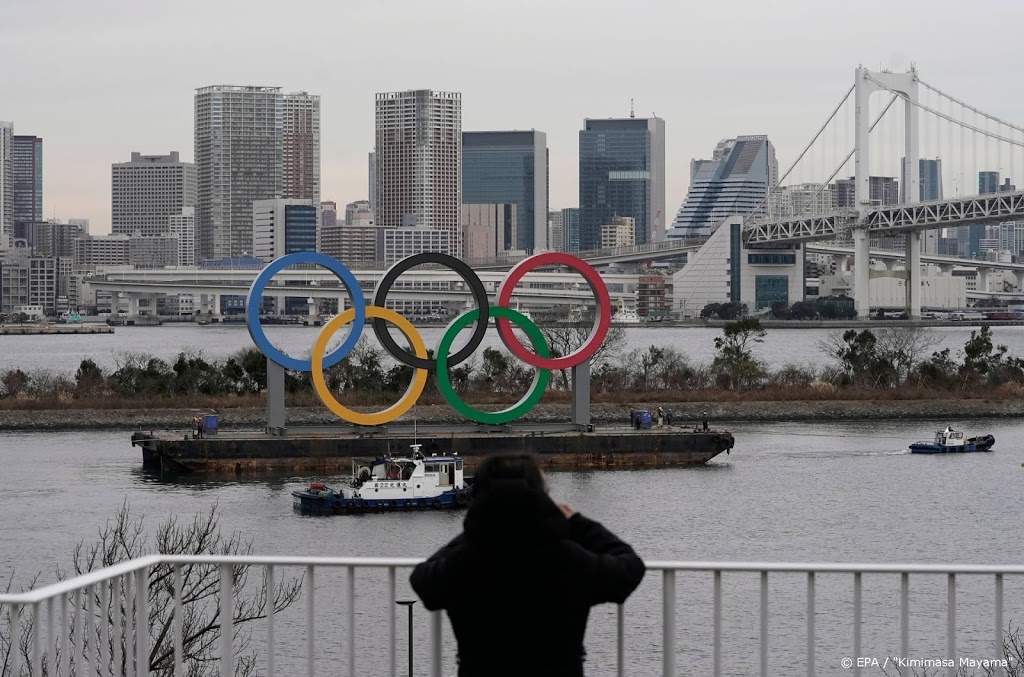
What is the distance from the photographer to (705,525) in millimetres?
22047

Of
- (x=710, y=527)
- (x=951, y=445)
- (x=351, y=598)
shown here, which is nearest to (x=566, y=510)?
(x=351, y=598)

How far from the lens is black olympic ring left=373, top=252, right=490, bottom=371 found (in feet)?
86.9

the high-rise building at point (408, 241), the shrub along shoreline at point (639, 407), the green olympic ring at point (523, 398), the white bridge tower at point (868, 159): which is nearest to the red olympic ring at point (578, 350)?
the green olympic ring at point (523, 398)

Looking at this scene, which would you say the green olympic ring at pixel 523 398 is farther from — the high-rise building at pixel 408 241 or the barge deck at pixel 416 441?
the high-rise building at pixel 408 241

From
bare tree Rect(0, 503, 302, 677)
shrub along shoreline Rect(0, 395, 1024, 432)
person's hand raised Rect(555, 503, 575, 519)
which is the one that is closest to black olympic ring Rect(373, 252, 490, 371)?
bare tree Rect(0, 503, 302, 677)

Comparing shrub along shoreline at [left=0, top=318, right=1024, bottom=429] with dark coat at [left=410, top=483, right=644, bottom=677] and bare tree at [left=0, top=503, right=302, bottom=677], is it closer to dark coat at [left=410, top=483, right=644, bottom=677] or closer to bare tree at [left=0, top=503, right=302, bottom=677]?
bare tree at [left=0, top=503, right=302, bottom=677]

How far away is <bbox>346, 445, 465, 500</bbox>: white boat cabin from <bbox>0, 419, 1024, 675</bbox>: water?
26.8 inches

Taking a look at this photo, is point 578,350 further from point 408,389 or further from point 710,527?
point 710,527

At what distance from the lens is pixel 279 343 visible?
82688 millimetres

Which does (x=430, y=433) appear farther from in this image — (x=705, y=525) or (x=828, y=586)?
(x=828, y=586)

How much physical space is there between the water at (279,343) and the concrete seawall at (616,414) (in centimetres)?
1637

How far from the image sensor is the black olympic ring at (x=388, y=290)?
26500 mm

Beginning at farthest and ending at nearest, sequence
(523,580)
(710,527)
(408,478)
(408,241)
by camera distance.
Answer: (408,241) < (408,478) < (710,527) < (523,580)

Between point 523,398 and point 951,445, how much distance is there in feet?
33.2
